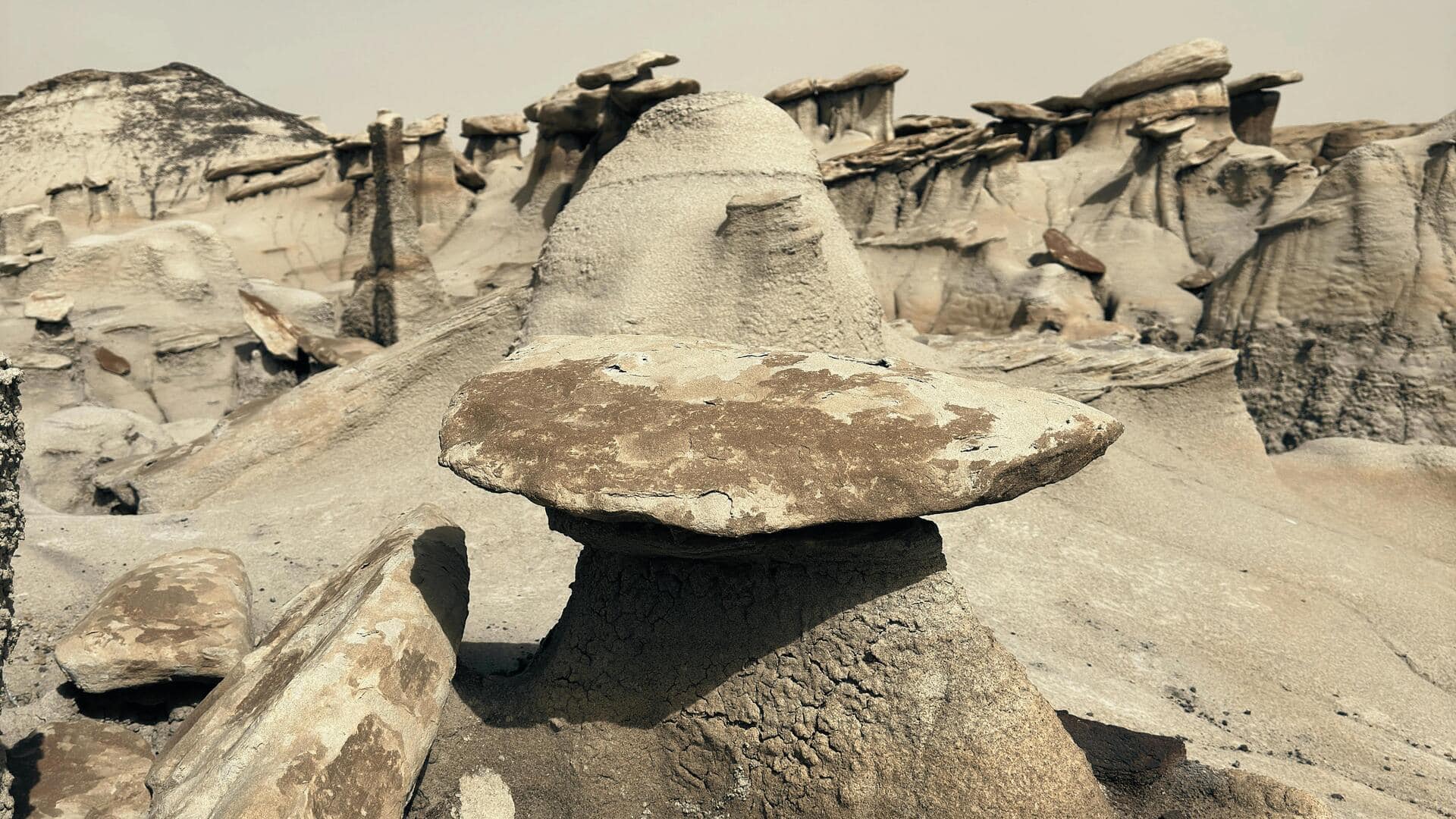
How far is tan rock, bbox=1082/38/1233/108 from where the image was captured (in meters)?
13.9

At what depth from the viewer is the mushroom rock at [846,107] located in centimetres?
1684

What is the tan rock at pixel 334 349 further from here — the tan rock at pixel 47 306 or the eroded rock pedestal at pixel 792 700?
the eroded rock pedestal at pixel 792 700

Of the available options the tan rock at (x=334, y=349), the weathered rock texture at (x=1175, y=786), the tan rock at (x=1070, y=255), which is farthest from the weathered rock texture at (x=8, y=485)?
the tan rock at (x=1070, y=255)

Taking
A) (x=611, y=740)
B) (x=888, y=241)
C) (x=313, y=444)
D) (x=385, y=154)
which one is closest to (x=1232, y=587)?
(x=611, y=740)

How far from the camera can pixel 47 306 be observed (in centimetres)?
871

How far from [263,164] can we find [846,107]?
33.8 ft

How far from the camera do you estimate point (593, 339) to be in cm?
278

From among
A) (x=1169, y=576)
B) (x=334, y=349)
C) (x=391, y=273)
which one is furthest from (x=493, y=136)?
(x=1169, y=576)

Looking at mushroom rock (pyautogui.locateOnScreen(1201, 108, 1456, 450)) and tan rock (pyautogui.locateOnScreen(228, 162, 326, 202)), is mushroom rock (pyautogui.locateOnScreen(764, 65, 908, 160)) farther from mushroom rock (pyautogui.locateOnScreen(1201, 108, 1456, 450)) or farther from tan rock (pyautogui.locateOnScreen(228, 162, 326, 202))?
mushroom rock (pyautogui.locateOnScreen(1201, 108, 1456, 450))

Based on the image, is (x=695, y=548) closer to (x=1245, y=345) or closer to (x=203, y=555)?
(x=203, y=555)

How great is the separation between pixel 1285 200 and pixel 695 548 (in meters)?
12.5

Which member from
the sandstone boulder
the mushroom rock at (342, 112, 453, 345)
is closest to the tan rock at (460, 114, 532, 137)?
the mushroom rock at (342, 112, 453, 345)

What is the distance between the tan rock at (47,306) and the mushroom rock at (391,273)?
8.04 ft

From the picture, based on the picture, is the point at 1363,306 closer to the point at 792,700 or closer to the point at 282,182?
the point at 792,700
